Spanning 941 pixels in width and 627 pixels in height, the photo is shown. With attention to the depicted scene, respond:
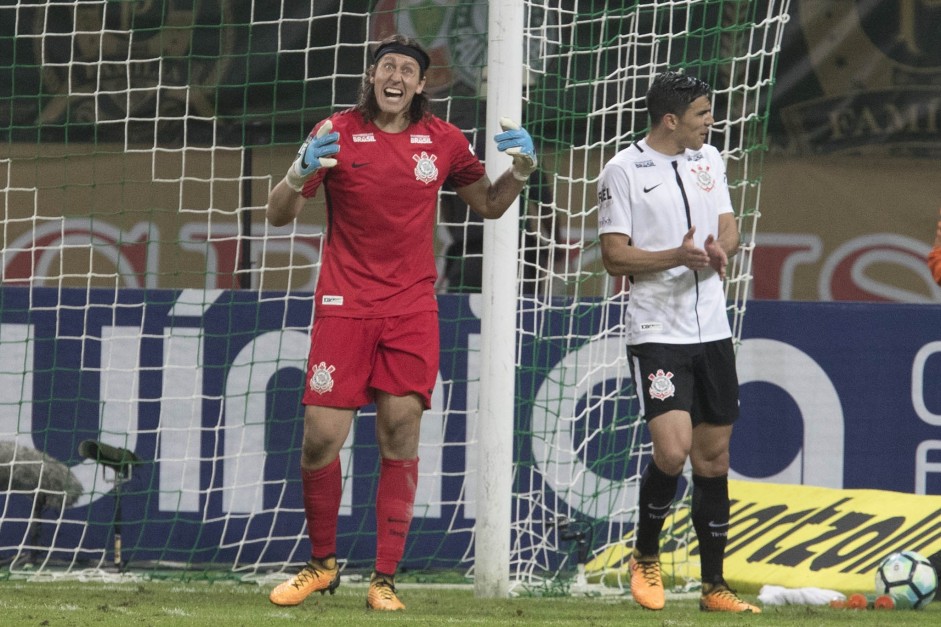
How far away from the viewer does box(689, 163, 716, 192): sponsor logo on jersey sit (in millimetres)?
→ 5051

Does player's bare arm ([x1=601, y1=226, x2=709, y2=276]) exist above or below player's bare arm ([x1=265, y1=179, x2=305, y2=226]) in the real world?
below

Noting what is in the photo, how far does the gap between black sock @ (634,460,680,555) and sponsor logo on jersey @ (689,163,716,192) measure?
0.98 metres

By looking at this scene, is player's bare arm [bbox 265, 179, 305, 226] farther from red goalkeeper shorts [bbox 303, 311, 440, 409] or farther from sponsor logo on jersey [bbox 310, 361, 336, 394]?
sponsor logo on jersey [bbox 310, 361, 336, 394]

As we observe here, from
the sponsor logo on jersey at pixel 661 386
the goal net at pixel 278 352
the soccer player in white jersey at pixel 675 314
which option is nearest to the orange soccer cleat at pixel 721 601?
the soccer player in white jersey at pixel 675 314

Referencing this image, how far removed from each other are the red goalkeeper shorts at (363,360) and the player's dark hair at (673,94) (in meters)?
1.11

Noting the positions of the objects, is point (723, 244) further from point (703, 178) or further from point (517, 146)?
point (517, 146)

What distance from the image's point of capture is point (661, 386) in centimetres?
490

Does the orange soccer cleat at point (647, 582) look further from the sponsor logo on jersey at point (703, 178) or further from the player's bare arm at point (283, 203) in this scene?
the player's bare arm at point (283, 203)

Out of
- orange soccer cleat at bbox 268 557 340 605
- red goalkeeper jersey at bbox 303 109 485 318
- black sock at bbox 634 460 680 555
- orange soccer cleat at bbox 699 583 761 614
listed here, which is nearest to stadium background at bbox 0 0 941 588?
orange soccer cleat at bbox 268 557 340 605

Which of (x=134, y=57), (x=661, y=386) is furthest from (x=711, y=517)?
(x=134, y=57)

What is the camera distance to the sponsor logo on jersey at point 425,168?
500cm

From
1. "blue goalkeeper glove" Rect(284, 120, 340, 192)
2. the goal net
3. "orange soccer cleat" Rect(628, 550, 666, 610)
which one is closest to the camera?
"blue goalkeeper glove" Rect(284, 120, 340, 192)

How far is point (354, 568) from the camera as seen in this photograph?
697 cm

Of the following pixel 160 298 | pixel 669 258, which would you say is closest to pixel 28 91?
pixel 160 298
